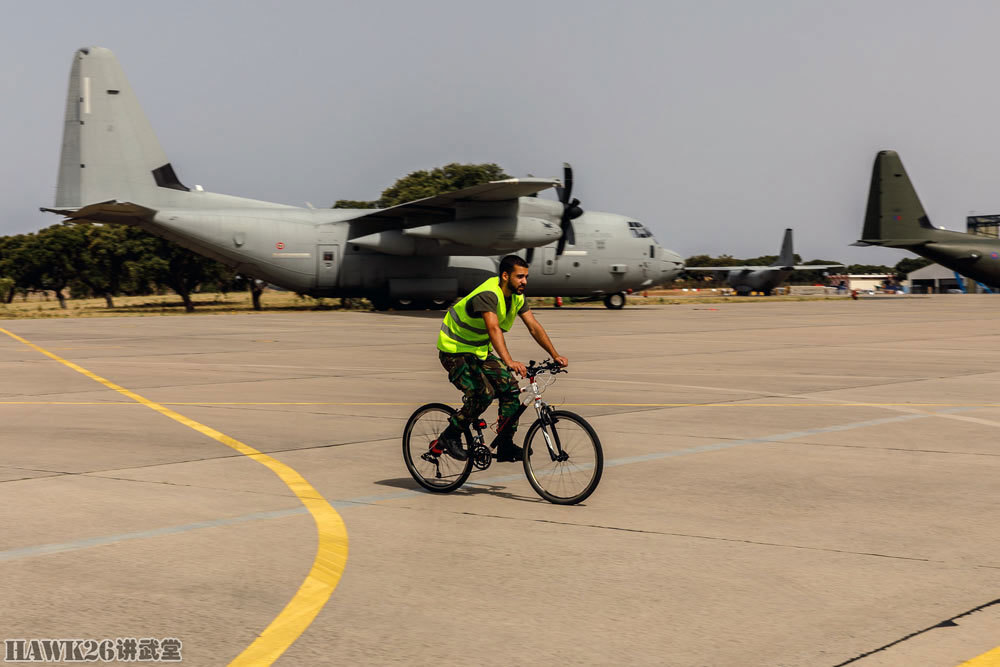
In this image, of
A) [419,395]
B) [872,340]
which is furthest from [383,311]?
[419,395]

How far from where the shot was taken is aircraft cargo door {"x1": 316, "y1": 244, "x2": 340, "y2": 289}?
4384 cm

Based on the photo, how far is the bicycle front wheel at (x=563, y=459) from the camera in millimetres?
7996

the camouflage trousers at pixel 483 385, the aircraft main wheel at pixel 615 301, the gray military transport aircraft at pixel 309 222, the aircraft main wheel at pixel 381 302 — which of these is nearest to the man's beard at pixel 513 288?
the camouflage trousers at pixel 483 385

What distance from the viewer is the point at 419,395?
52.3 feet

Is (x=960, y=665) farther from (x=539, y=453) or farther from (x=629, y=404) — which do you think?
(x=629, y=404)

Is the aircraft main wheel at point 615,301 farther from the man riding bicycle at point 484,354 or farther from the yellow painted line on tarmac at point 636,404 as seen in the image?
the man riding bicycle at point 484,354

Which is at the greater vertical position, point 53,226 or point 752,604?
point 53,226

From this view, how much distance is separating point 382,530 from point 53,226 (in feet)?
315

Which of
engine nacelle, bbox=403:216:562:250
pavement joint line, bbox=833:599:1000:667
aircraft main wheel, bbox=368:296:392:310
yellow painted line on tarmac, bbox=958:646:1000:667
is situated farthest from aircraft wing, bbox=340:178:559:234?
yellow painted line on tarmac, bbox=958:646:1000:667

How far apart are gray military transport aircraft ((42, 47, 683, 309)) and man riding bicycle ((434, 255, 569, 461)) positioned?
30639mm

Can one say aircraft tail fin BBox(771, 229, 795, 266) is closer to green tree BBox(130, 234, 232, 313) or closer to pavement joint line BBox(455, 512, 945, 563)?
green tree BBox(130, 234, 232, 313)

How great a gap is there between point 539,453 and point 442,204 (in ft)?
115

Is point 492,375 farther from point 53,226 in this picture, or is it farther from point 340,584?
point 53,226

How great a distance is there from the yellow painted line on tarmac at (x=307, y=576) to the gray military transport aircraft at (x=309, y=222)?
1191 inches
